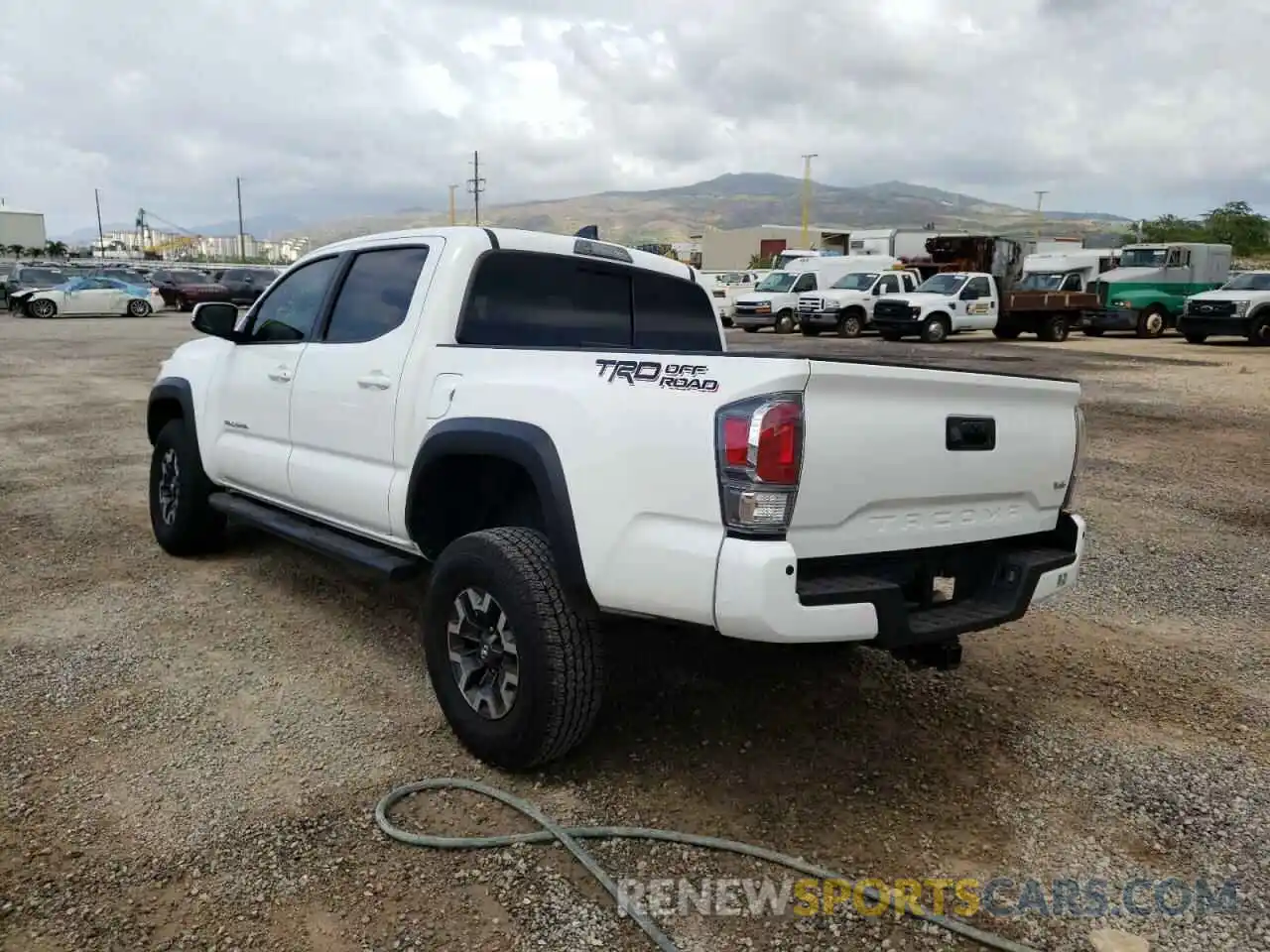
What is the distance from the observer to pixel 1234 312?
23.2 meters

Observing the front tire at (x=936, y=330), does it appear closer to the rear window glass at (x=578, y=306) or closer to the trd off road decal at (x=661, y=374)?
the rear window glass at (x=578, y=306)

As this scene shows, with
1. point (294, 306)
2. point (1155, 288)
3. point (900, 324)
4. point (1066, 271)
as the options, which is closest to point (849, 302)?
point (900, 324)

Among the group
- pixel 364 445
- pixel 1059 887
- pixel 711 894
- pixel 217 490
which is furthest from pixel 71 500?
pixel 1059 887

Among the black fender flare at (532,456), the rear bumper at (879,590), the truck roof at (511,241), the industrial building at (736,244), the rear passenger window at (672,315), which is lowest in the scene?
the rear bumper at (879,590)

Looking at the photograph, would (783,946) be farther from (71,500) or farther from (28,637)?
(71,500)

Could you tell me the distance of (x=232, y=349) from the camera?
528 cm

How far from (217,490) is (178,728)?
220cm

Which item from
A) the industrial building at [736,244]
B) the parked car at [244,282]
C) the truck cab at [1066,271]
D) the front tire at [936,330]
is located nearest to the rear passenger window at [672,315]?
the front tire at [936,330]

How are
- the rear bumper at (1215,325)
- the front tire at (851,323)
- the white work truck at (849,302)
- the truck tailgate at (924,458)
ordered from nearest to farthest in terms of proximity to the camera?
1. the truck tailgate at (924,458)
2. the rear bumper at (1215,325)
3. the white work truck at (849,302)
4. the front tire at (851,323)

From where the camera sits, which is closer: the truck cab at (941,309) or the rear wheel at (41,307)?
the truck cab at (941,309)

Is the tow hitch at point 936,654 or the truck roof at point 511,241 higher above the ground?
the truck roof at point 511,241

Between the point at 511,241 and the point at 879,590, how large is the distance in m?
2.21

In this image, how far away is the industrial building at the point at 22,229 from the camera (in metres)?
84.5

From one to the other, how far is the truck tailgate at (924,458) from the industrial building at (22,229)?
317ft
